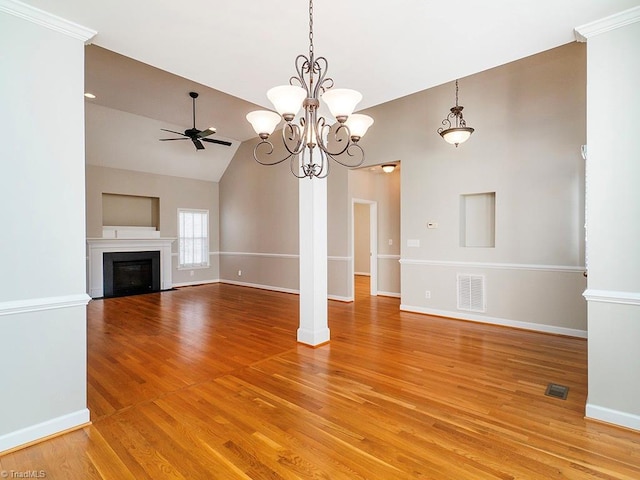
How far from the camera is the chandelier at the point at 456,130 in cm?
449

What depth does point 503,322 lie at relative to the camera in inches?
193

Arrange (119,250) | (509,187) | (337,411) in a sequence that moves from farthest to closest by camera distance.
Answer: (119,250), (509,187), (337,411)

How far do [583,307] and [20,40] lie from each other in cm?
619

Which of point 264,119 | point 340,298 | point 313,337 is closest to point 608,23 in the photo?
point 264,119

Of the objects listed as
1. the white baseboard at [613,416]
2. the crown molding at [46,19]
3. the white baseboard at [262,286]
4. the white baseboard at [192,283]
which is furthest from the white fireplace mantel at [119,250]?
the white baseboard at [613,416]

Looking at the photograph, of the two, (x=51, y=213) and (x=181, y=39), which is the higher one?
(x=181, y=39)

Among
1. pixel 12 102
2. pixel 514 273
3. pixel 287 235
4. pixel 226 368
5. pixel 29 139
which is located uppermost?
pixel 12 102

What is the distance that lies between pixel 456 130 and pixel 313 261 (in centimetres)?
265

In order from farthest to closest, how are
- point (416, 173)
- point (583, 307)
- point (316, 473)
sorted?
point (416, 173) → point (583, 307) → point (316, 473)

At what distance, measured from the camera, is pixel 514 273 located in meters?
4.81

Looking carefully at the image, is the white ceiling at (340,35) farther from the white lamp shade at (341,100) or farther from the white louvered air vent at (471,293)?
the white louvered air vent at (471,293)

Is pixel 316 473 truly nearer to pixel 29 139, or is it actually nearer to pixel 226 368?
pixel 226 368

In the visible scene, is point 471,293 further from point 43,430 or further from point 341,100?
point 43,430

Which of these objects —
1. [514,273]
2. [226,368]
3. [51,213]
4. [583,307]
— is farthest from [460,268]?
[51,213]
